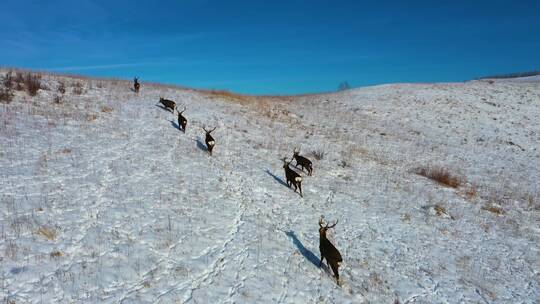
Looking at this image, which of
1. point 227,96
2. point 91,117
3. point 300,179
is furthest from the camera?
point 227,96

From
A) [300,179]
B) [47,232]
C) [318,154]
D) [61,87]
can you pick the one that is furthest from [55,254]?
[61,87]

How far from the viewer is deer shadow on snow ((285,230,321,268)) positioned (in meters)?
11.1

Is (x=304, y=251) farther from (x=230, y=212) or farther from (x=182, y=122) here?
(x=182, y=122)

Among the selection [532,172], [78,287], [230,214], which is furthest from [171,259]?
[532,172]

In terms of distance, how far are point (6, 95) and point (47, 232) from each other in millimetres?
12849

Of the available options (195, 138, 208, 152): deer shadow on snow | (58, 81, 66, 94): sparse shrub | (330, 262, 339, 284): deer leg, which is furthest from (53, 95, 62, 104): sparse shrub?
(330, 262, 339, 284): deer leg

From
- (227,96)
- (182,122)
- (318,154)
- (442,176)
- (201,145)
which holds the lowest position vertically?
(442,176)

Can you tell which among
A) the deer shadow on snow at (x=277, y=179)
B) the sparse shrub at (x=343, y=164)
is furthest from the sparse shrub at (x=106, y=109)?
the sparse shrub at (x=343, y=164)

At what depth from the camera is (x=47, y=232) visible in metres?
9.44

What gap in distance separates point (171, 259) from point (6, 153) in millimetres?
8361

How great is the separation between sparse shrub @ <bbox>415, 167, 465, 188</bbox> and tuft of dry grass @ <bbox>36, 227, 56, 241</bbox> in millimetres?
18850

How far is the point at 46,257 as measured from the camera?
859 centimetres

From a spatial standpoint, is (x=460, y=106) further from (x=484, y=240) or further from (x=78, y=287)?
(x=78, y=287)

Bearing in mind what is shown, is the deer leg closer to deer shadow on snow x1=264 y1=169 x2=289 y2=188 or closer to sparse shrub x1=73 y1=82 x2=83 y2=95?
deer shadow on snow x1=264 y1=169 x2=289 y2=188
